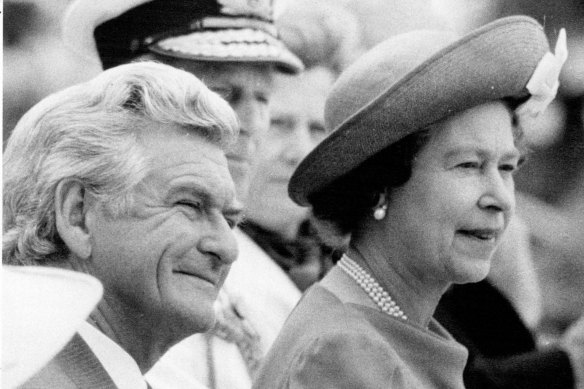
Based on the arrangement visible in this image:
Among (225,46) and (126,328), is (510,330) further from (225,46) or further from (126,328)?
(126,328)

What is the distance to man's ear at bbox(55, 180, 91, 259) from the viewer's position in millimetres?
2314

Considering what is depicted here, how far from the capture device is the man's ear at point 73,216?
2.31 meters

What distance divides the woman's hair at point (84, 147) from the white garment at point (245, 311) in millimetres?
753

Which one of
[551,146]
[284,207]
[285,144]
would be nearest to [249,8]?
[285,144]

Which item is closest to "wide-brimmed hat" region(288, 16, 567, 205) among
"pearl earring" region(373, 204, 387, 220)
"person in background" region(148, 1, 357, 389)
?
"pearl earring" region(373, 204, 387, 220)

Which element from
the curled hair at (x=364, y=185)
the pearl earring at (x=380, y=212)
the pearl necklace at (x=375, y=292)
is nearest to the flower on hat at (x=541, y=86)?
the curled hair at (x=364, y=185)

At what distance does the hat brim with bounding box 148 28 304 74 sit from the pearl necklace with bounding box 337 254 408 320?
0.83m

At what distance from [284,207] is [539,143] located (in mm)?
889

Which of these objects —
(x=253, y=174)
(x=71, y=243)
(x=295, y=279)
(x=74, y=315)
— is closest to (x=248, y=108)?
(x=253, y=174)

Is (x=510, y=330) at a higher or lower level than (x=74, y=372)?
lower

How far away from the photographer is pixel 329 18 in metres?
3.44

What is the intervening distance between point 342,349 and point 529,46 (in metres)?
0.96

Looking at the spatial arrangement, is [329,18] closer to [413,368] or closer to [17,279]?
[413,368]

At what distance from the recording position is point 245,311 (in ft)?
10.8
